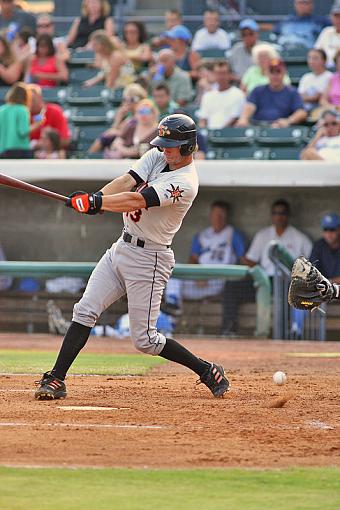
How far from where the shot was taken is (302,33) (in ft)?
52.1

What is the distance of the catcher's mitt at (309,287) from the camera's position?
7.48 m

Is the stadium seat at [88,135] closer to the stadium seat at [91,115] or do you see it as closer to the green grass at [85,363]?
the stadium seat at [91,115]

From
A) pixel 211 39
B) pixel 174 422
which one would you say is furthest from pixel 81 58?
pixel 174 422

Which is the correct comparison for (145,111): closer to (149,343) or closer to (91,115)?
(91,115)

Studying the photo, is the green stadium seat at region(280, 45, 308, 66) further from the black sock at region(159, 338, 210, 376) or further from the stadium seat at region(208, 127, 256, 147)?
the black sock at region(159, 338, 210, 376)

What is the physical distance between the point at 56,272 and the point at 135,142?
6.36 ft

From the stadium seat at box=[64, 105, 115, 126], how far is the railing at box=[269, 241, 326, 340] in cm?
330

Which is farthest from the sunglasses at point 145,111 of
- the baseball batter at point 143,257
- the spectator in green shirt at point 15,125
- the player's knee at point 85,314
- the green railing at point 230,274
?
the player's knee at point 85,314

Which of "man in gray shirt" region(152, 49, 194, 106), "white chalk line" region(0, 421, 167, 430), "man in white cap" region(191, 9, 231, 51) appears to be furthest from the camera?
"man in white cap" region(191, 9, 231, 51)

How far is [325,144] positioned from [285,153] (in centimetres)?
62

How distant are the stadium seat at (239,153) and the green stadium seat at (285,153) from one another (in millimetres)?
78

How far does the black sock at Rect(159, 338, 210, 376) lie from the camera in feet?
23.7

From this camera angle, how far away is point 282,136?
45.4 feet

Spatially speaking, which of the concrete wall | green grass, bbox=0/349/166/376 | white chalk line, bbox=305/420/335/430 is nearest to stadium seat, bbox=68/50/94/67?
the concrete wall
